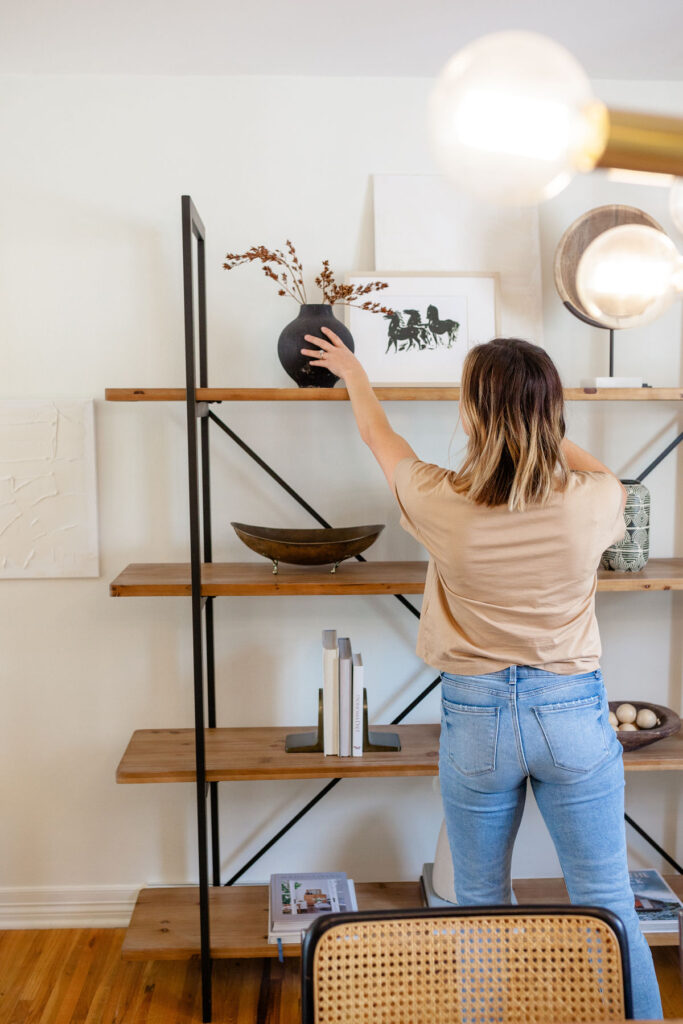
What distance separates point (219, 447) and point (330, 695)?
0.76 metres

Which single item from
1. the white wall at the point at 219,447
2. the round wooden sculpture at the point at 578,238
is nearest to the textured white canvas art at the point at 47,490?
the white wall at the point at 219,447

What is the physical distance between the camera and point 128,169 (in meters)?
2.31

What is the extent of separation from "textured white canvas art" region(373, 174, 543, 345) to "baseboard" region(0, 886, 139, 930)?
1.99m

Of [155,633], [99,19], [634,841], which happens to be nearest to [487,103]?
[99,19]

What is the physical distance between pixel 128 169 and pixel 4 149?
1.10 ft

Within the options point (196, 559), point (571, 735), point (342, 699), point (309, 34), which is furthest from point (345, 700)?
→ point (309, 34)

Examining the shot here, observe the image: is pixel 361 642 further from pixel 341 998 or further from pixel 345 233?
pixel 341 998

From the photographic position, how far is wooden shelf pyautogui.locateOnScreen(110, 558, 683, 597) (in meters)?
2.08

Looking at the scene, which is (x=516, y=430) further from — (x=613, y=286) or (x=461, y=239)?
(x=461, y=239)

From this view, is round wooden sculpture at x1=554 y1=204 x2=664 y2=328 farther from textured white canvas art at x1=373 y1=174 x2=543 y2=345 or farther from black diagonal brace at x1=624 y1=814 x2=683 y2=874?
black diagonal brace at x1=624 y1=814 x2=683 y2=874

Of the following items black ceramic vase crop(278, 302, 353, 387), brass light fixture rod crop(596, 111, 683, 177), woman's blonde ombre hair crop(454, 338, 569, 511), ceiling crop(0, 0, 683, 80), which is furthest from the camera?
black ceramic vase crop(278, 302, 353, 387)

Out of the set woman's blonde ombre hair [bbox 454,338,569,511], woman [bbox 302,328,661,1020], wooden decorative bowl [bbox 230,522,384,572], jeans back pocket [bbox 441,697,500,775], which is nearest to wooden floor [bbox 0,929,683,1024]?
woman [bbox 302,328,661,1020]

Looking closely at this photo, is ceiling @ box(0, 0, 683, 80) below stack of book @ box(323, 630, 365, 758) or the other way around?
the other way around

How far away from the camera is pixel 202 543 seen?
244 centimetres
